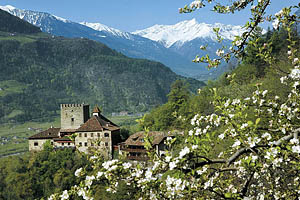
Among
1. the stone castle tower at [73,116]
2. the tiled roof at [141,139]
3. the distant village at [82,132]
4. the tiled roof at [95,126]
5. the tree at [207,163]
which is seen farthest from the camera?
the stone castle tower at [73,116]

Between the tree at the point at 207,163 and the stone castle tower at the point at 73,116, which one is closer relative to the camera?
the tree at the point at 207,163

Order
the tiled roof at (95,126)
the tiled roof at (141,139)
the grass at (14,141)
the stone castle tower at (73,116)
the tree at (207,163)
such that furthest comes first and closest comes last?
1. the grass at (14,141)
2. the stone castle tower at (73,116)
3. the tiled roof at (95,126)
4. the tiled roof at (141,139)
5. the tree at (207,163)

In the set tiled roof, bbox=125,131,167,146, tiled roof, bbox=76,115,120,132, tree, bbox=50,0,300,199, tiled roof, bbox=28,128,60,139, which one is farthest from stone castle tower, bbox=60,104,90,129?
tree, bbox=50,0,300,199

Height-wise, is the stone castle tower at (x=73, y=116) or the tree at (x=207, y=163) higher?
the tree at (x=207, y=163)

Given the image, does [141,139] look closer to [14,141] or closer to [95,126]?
[95,126]

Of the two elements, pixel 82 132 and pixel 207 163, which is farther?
pixel 82 132

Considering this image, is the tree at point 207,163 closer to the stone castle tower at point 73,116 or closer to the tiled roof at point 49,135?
the stone castle tower at point 73,116

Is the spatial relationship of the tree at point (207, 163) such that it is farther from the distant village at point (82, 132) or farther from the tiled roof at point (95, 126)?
the tiled roof at point (95, 126)

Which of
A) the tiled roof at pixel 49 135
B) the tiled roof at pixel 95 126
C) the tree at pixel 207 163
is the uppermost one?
the tree at pixel 207 163

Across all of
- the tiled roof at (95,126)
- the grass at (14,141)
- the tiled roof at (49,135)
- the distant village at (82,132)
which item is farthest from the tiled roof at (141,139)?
the grass at (14,141)

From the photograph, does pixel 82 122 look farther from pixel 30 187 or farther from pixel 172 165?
pixel 172 165

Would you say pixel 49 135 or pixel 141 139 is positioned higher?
pixel 141 139

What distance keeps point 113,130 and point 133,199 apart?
147ft

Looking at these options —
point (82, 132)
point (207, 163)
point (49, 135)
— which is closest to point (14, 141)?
point (49, 135)
